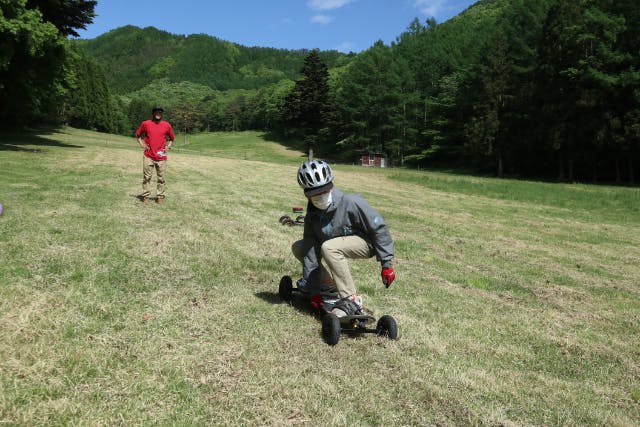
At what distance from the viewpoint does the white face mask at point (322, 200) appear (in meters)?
4.90

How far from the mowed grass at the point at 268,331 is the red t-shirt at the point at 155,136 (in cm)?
171

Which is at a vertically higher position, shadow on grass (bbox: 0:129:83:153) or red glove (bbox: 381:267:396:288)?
shadow on grass (bbox: 0:129:83:153)

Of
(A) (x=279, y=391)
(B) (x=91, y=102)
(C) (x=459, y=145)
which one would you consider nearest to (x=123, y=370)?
(A) (x=279, y=391)

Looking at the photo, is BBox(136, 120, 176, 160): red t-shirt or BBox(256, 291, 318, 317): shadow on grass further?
BBox(136, 120, 176, 160): red t-shirt

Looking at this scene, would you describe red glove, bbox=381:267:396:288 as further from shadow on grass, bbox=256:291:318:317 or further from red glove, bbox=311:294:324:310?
shadow on grass, bbox=256:291:318:317

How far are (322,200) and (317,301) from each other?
4.74 ft

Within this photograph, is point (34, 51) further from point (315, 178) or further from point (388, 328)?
point (388, 328)

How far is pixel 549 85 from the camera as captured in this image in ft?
130

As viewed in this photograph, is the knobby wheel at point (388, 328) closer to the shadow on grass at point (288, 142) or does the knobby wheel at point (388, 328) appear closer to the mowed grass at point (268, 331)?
the mowed grass at point (268, 331)

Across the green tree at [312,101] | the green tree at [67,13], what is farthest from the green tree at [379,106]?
the green tree at [67,13]

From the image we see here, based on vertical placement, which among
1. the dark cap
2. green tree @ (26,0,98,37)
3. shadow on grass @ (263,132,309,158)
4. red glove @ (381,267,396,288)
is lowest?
red glove @ (381,267,396,288)

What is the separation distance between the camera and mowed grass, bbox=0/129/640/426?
360 cm

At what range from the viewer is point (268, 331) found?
4965 mm

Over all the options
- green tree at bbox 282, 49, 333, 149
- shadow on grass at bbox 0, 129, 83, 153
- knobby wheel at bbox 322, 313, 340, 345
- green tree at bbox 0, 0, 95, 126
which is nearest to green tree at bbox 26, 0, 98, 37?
green tree at bbox 0, 0, 95, 126
